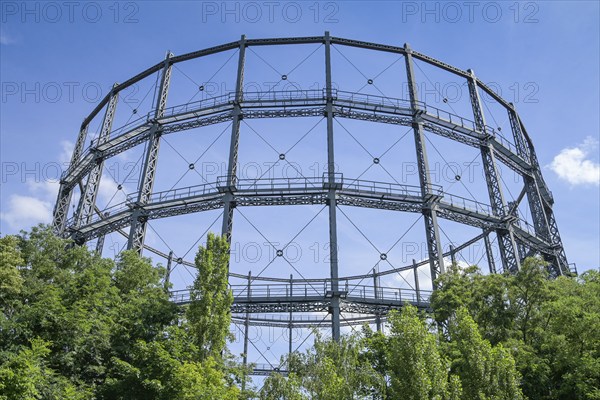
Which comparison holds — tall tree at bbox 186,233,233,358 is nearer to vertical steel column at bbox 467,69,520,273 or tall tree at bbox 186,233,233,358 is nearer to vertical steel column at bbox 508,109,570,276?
vertical steel column at bbox 467,69,520,273

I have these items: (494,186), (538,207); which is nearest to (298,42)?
(494,186)

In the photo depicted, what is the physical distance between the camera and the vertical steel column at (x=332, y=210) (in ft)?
75.0

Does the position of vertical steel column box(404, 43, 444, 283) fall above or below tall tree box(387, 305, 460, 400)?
above

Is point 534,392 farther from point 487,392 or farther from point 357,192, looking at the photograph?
point 357,192

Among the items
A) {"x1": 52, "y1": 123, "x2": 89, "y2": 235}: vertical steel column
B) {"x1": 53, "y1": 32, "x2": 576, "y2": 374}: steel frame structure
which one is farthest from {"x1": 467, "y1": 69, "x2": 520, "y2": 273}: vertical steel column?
{"x1": 52, "y1": 123, "x2": 89, "y2": 235}: vertical steel column

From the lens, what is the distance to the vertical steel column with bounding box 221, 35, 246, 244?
2506 centimetres

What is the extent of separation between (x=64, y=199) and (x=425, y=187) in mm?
25868

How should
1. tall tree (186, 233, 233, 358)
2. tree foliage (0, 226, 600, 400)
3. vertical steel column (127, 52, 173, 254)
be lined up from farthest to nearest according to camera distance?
1. vertical steel column (127, 52, 173, 254)
2. tall tree (186, 233, 233, 358)
3. tree foliage (0, 226, 600, 400)

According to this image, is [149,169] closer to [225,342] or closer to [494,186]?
[225,342]

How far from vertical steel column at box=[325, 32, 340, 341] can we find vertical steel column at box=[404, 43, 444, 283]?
4.84 metres

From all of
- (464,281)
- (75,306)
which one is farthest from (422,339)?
(75,306)

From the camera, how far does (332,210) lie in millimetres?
24844

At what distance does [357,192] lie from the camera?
2569 cm

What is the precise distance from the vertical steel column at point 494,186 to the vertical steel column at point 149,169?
20135 mm
